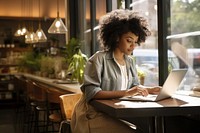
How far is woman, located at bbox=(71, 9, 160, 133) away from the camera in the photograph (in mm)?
2033

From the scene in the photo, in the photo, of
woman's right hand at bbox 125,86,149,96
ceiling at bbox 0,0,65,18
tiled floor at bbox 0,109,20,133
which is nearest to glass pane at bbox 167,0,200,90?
woman's right hand at bbox 125,86,149,96

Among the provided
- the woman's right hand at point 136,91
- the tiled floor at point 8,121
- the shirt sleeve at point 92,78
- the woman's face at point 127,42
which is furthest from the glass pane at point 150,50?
the tiled floor at point 8,121

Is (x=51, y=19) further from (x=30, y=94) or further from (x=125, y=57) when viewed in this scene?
(x=125, y=57)

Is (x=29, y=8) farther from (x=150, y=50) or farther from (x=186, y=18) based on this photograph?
(x=186, y=18)

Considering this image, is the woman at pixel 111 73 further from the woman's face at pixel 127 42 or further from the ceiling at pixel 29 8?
A: the ceiling at pixel 29 8

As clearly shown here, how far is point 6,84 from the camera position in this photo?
344 inches

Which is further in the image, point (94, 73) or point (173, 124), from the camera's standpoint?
point (173, 124)

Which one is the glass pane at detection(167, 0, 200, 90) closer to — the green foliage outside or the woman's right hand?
the green foliage outside

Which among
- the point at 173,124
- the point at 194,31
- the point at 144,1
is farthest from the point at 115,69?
the point at 144,1

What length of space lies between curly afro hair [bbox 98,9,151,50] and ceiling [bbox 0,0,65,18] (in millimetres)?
6606

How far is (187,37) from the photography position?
278 cm

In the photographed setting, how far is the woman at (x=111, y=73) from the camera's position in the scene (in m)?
2.03

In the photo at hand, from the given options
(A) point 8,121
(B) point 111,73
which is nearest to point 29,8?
(A) point 8,121

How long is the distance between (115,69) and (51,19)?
7.51 meters
